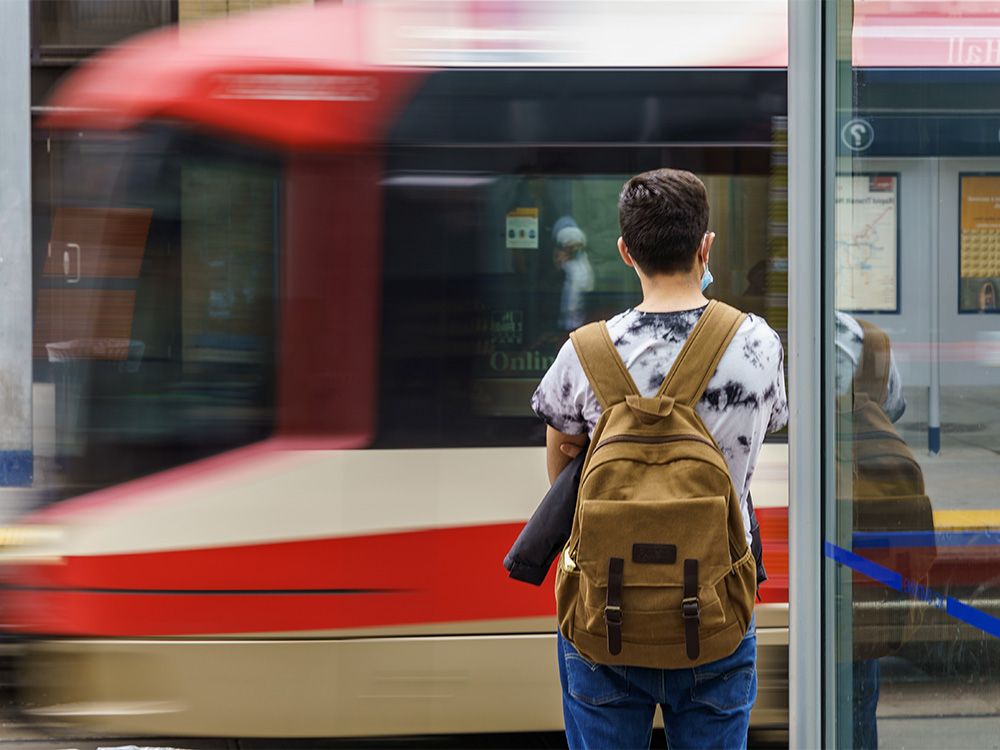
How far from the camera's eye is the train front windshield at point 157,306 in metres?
5.03

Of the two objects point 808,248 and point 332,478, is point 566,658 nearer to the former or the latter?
point 808,248

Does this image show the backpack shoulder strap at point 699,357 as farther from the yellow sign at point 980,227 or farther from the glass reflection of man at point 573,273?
the glass reflection of man at point 573,273

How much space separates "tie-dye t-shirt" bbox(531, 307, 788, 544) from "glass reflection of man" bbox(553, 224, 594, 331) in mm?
2583

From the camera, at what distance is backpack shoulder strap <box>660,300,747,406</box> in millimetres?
2418

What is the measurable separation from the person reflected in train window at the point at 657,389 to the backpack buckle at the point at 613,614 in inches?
5.3

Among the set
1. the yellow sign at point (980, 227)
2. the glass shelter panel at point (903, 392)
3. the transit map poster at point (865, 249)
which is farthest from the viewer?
the transit map poster at point (865, 249)

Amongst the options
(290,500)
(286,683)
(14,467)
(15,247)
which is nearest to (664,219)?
(290,500)

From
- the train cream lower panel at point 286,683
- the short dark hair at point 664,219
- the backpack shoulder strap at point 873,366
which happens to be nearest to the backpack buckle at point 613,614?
the short dark hair at point 664,219

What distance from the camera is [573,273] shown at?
16.9 ft

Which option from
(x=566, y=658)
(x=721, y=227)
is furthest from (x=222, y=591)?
(x=566, y=658)

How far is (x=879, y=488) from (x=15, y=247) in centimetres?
986

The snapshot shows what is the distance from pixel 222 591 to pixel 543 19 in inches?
94.2

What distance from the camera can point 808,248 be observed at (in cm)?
291

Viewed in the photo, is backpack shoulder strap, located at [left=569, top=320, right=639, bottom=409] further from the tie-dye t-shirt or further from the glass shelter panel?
the glass shelter panel
